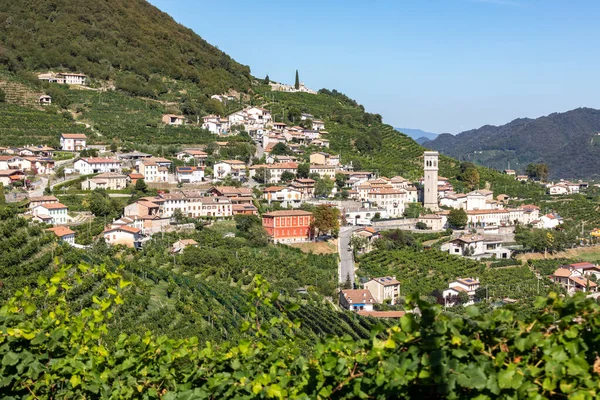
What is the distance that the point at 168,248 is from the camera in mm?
23844

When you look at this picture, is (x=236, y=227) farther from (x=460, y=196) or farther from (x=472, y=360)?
(x=472, y=360)

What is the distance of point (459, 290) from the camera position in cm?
2352

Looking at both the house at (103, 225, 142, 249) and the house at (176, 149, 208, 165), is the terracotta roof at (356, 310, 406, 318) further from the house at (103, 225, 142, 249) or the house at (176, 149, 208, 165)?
the house at (176, 149, 208, 165)

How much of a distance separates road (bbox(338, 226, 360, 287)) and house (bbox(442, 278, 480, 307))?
360 cm

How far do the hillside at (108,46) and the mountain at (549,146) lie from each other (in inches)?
2687

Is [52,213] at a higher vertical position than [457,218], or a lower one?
higher

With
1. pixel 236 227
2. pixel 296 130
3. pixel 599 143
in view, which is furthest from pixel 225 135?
pixel 599 143

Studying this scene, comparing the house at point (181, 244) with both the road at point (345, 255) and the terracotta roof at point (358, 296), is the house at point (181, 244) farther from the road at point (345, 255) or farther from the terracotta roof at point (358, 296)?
the terracotta roof at point (358, 296)

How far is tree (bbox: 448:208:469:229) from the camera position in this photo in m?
33.6

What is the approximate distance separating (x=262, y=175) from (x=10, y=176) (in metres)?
13.0

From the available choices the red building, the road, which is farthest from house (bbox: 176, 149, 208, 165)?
the road

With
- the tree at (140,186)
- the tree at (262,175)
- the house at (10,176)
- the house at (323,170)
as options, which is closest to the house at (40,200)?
the house at (10,176)

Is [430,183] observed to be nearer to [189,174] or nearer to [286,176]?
[286,176]

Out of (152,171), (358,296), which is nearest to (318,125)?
(152,171)
